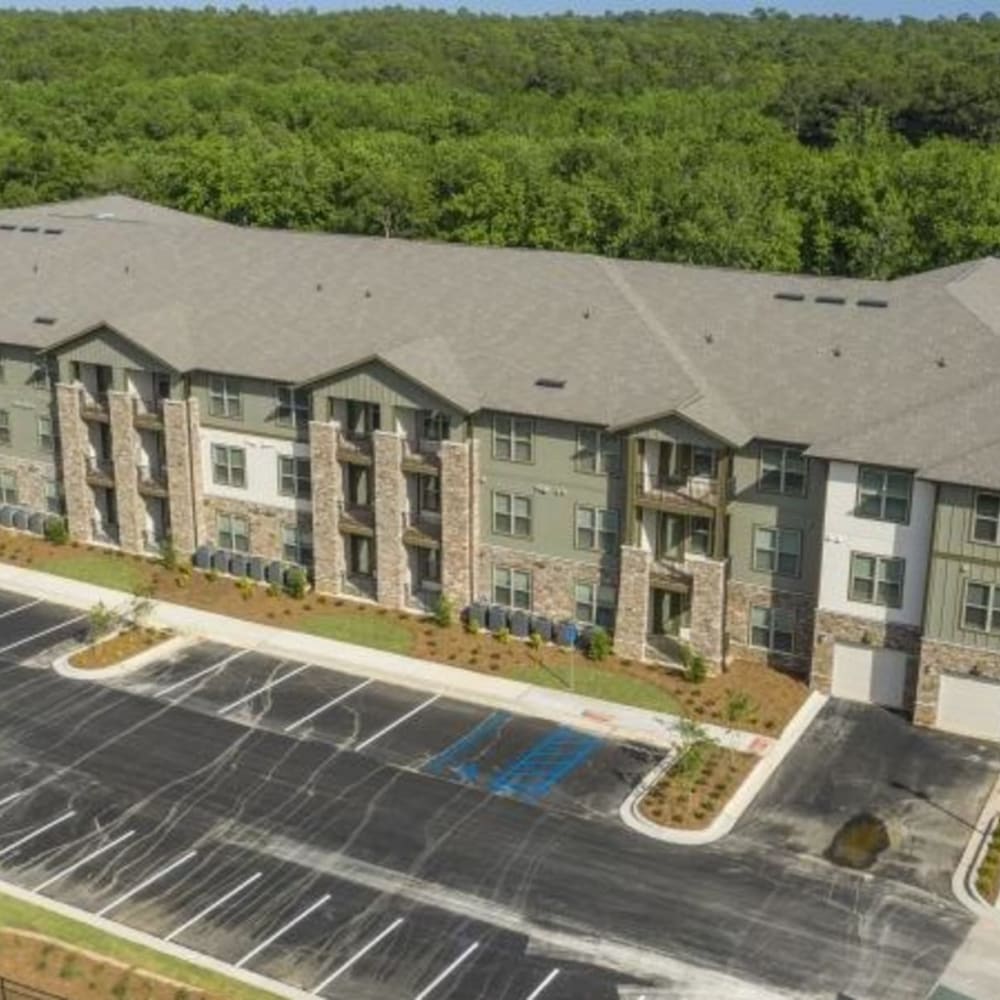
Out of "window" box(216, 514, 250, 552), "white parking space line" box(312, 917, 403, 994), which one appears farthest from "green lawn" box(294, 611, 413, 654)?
"white parking space line" box(312, 917, 403, 994)

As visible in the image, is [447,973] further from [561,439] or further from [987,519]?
[561,439]

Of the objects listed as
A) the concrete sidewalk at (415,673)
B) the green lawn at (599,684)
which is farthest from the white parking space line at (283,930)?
the green lawn at (599,684)

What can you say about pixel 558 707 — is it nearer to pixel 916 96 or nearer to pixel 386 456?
pixel 386 456

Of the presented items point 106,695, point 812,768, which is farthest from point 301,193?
point 812,768

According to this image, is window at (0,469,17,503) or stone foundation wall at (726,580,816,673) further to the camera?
window at (0,469,17,503)

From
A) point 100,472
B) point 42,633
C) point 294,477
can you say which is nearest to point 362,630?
point 294,477

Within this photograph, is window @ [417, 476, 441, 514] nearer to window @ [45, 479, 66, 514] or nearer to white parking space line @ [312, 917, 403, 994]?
window @ [45, 479, 66, 514]
